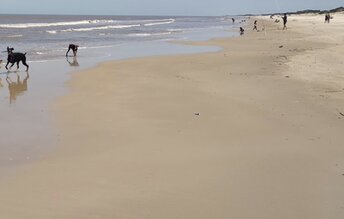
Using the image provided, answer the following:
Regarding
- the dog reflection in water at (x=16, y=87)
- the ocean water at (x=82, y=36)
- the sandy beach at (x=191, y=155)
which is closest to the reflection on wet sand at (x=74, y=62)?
the ocean water at (x=82, y=36)

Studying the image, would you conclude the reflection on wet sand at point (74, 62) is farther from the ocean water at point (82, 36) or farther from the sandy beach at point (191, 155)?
the sandy beach at point (191, 155)

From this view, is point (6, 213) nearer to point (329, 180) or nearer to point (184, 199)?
point (184, 199)

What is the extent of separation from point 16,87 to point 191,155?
7024mm

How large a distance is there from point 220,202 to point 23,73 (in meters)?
11.1

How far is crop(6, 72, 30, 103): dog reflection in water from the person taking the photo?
10420mm

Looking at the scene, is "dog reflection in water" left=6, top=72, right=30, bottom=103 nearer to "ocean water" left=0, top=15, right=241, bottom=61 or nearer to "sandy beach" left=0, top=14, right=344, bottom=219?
"sandy beach" left=0, top=14, right=344, bottom=219

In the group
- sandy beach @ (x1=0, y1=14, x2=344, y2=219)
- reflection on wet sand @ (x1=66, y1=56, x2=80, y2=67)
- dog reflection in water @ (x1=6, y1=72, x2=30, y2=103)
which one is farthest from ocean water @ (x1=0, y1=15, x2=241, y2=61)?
sandy beach @ (x1=0, y1=14, x2=344, y2=219)

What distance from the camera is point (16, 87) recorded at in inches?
456

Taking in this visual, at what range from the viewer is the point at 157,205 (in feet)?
14.6

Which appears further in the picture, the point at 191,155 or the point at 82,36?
the point at 82,36

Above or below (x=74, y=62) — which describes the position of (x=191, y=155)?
below

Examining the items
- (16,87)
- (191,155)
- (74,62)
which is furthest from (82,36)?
(191,155)

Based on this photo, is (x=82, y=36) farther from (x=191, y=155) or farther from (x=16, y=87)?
(x=191, y=155)

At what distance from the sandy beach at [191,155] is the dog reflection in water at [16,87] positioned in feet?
4.30
